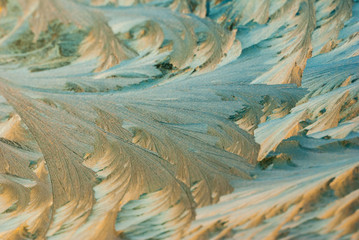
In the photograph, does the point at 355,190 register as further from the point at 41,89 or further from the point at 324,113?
the point at 41,89

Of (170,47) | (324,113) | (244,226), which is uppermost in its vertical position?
(170,47)

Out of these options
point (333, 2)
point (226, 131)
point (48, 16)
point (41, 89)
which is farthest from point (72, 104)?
point (333, 2)

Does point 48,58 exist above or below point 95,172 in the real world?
above

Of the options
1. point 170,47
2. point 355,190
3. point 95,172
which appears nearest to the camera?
point 355,190

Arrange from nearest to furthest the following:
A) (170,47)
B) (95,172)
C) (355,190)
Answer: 1. (355,190)
2. (95,172)
3. (170,47)

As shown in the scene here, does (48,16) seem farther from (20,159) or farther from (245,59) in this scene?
(245,59)

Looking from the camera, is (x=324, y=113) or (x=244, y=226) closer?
(x=244, y=226)
